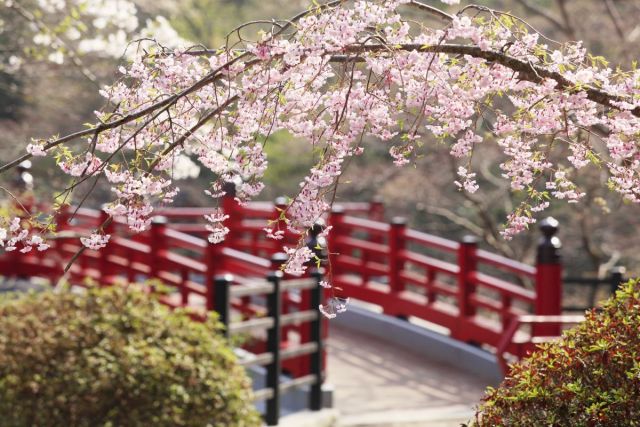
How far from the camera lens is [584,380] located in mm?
3578

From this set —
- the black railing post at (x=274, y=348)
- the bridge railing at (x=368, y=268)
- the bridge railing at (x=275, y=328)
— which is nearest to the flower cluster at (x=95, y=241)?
the bridge railing at (x=275, y=328)

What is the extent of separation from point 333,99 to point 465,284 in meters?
7.45

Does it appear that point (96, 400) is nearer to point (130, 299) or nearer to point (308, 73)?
point (130, 299)

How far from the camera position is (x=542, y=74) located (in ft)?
11.6

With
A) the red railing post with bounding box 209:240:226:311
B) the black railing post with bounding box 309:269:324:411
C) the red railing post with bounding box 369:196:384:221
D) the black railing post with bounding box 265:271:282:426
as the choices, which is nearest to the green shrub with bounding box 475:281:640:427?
the black railing post with bounding box 265:271:282:426

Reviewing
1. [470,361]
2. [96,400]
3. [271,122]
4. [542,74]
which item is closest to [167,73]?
[271,122]

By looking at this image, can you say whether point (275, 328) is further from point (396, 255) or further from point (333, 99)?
point (333, 99)

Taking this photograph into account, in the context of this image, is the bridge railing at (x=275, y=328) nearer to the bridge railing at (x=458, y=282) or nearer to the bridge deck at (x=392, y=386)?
the bridge deck at (x=392, y=386)

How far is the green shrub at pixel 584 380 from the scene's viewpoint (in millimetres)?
3412

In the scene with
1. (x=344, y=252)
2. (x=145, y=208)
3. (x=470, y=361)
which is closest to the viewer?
(x=145, y=208)

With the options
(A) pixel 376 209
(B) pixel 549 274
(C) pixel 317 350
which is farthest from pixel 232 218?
(B) pixel 549 274

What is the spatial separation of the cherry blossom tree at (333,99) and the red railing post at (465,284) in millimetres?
6906

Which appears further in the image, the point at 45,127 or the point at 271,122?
the point at 45,127

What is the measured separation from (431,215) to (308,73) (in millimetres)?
14898
